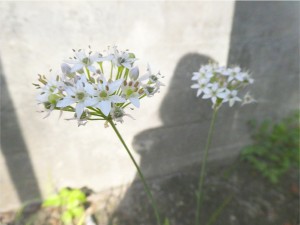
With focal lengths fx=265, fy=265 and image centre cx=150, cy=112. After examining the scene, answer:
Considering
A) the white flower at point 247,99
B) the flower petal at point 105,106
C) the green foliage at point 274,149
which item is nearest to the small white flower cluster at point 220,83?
the white flower at point 247,99

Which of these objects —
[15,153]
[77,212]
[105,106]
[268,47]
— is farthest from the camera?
[268,47]

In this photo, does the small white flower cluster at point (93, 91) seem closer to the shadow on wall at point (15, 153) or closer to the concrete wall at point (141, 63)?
the concrete wall at point (141, 63)

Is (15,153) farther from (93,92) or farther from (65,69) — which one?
(93,92)

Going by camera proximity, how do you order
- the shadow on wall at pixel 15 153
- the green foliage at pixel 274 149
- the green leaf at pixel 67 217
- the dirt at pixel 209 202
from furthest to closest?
1. the green foliage at pixel 274 149
2. the dirt at pixel 209 202
3. the green leaf at pixel 67 217
4. the shadow on wall at pixel 15 153

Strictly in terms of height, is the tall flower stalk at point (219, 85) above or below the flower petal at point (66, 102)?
below

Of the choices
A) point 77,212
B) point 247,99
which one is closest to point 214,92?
point 247,99

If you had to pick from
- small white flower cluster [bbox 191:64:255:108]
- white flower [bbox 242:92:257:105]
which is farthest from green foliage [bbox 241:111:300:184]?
small white flower cluster [bbox 191:64:255:108]
